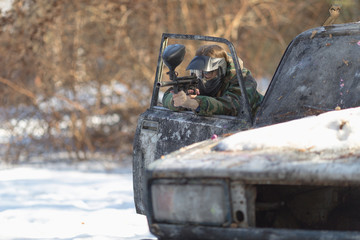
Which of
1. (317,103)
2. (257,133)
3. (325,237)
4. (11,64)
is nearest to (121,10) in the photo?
(11,64)

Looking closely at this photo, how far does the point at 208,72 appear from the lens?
16.0 ft

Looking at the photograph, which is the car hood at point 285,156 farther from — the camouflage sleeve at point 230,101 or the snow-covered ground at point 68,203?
the snow-covered ground at point 68,203

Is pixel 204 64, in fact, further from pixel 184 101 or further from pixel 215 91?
pixel 184 101

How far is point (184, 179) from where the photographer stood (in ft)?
10.1

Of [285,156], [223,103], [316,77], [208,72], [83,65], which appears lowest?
[285,156]

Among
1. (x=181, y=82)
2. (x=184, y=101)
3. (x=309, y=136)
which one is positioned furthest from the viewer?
(x=181, y=82)

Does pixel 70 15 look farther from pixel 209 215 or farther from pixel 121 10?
pixel 209 215

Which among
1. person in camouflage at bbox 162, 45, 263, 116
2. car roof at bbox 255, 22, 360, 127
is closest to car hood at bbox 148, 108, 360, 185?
car roof at bbox 255, 22, 360, 127

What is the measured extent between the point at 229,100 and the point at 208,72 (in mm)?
351

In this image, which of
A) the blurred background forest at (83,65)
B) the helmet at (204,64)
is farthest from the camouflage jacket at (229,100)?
the blurred background forest at (83,65)

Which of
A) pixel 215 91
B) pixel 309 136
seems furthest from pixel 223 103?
pixel 309 136

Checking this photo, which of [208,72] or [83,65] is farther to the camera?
[83,65]

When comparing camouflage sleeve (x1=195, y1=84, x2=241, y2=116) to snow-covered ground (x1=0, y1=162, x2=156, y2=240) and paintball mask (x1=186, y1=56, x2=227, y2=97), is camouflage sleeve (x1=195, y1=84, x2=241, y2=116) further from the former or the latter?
snow-covered ground (x1=0, y1=162, x2=156, y2=240)

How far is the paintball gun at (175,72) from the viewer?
4141 mm
